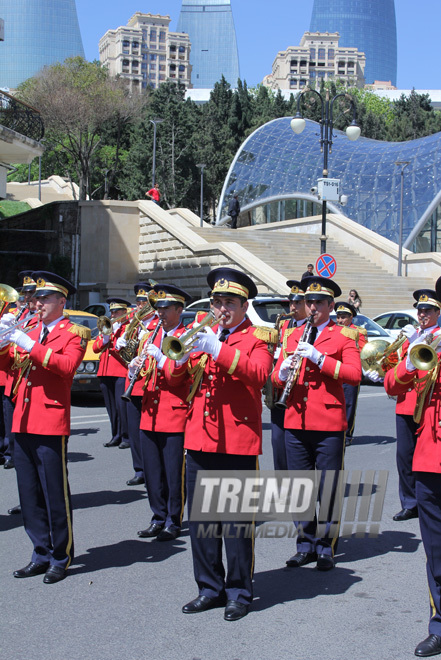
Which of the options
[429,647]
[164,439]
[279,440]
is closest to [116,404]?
[279,440]

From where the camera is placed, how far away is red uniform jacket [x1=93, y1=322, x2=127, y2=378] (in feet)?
33.7

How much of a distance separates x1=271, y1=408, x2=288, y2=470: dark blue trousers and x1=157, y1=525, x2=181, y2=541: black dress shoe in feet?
3.50

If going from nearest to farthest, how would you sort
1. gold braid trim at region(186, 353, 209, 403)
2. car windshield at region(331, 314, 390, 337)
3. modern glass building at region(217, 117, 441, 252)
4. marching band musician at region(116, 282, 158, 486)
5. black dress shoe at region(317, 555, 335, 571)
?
1. gold braid trim at region(186, 353, 209, 403)
2. black dress shoe at region(317, 555, 335, 571)
3. marching band musician at region(116, 282, 158, 486)
4. car windshield at region(331, 314, 390, 337)
5. modern glass building at region(217, 117, 441, 252)

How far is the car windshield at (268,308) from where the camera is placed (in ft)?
49.4

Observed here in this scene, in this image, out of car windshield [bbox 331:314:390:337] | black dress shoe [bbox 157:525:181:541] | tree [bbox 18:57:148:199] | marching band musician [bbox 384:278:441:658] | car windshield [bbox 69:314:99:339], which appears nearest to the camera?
marching band musician [bbox 384:278:441:658]

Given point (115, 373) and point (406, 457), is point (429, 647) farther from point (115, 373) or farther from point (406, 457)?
point (115, 373)

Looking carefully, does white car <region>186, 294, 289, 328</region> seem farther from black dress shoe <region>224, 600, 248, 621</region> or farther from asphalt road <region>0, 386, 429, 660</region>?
black dress shoe <region>224, 600, 248, 621</region>

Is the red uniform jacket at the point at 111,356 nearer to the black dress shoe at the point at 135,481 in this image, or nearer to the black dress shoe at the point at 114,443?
the black dress shoe at the point at 114,443

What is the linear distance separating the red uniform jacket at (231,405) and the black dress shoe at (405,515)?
2.64 metres

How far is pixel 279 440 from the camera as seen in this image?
22.7 feet

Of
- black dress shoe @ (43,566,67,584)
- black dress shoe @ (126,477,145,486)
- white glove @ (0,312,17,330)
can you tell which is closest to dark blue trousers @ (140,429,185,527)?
black dress shoe @ (43,566,67,584)

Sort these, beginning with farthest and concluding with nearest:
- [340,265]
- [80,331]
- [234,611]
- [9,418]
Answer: [340,265] → [9,418] → [80,331] → [234,611]

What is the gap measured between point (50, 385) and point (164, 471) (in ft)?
4.90

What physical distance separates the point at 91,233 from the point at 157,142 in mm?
24668
